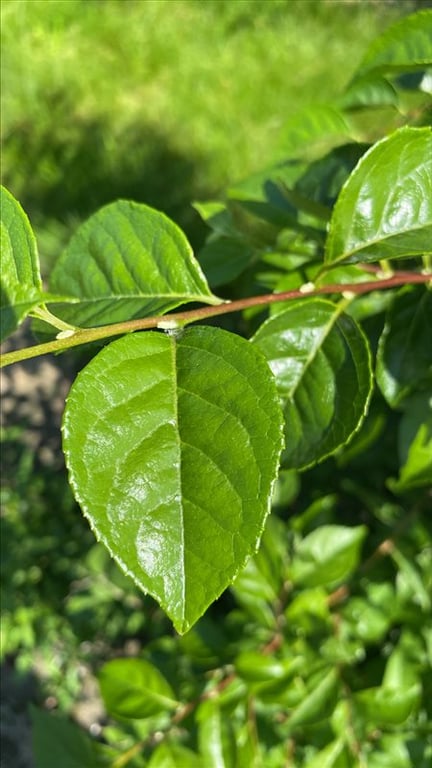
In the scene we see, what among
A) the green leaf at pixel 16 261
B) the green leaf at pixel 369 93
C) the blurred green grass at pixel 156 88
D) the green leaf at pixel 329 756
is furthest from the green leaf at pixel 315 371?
the blurred green grass at pixel 156 88

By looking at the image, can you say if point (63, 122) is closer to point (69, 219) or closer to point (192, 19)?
point (69, 219)

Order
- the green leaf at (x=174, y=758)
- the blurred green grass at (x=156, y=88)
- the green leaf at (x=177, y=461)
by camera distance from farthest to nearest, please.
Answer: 1. the blurred green grass at (x=156, y=88)
2. the green leaf at (x=174, y=758)
3. the green leaf at (x=177, y=461)

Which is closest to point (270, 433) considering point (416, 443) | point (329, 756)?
point (416, 443)

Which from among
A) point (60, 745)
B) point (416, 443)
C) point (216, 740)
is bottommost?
point (60, 745)

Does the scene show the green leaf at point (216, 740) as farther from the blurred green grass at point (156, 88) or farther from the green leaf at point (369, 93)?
the blurred green grass at point (156, 88)

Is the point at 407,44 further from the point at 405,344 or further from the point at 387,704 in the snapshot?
the point at 387,704

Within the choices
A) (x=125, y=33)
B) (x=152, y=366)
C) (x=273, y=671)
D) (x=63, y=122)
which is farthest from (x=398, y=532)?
(x=125, y=33)
